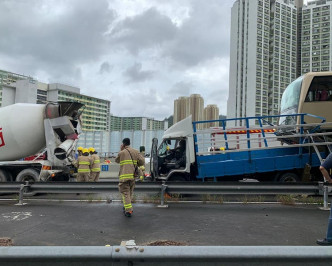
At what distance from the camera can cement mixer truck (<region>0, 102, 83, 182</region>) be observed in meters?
10.7

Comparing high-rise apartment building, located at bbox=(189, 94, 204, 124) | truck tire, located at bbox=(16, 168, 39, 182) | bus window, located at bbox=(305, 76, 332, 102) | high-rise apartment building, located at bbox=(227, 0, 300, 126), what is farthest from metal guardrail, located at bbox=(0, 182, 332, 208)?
high-rise apartment building, located at bbox=(227, 0, 300, 126)

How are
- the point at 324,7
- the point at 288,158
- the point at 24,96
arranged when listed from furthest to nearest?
1. the point at 324,7
2. the point at 24,96
3. the point at 288,158

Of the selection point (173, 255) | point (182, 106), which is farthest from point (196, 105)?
point (173, 255)

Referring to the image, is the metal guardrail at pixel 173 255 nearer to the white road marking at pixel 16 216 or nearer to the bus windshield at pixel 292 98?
the white road marking at pixel 16 216

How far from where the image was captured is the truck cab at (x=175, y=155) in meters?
9.69

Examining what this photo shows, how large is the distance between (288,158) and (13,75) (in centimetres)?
11830

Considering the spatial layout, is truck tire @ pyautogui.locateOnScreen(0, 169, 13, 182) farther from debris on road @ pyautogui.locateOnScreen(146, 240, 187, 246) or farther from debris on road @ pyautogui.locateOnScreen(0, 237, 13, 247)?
debris on road @ pyautogui.locateOnScreen(146, 240, 187, 246)

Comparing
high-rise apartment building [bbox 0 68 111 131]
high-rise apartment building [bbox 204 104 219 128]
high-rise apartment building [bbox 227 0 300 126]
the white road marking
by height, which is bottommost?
the white road marking

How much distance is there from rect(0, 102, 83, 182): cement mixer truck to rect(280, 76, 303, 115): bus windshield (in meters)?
8.36

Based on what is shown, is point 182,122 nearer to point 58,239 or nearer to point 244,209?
point 244,209

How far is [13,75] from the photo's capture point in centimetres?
10894

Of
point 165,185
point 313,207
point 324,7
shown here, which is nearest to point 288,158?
point 313,207

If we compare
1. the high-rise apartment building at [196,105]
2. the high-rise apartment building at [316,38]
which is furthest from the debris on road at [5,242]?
the high-rise apartment building at [316,38]

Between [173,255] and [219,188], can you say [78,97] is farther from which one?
[173,255]
